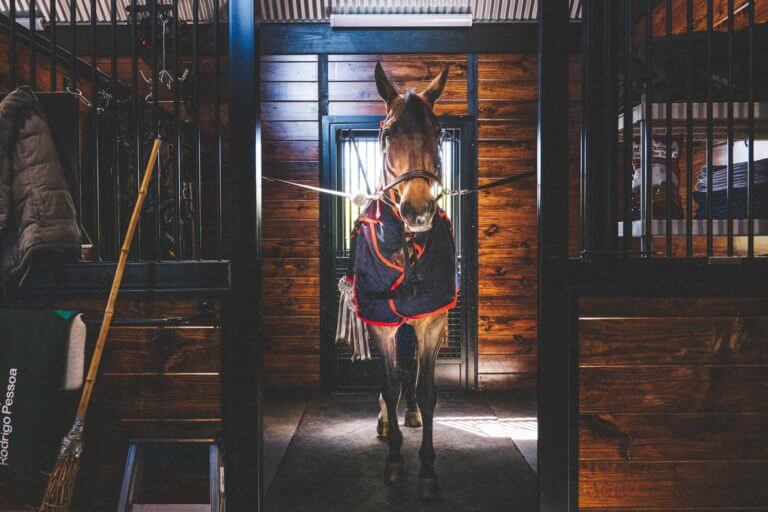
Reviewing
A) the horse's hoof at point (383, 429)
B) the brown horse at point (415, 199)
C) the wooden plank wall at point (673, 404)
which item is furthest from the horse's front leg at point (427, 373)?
the wooden plank wall at point (673, 404)

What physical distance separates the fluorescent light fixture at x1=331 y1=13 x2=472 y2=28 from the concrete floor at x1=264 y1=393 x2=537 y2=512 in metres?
3.37

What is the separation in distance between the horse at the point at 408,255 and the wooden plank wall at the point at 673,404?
2.76 feet

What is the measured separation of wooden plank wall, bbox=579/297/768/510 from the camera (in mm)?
1824

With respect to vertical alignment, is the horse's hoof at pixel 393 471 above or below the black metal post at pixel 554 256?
below

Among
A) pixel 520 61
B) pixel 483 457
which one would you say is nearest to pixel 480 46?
pixel 520 61

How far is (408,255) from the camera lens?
2.41 meters

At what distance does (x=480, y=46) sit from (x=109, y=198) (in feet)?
11.1

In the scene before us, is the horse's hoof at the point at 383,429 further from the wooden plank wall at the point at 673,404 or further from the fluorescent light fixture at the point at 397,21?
the fluorescent light fixture at the point at 397,21

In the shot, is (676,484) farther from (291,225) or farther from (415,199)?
(291,225)

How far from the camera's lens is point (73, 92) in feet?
6.39

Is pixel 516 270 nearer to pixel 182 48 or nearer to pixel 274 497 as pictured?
pixel 274 497

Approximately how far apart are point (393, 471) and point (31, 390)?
1770 millimetres

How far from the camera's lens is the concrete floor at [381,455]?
238cm

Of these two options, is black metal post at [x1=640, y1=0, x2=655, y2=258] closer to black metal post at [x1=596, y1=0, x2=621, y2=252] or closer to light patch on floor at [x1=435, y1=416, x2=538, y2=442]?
black metal post at [x1=596, y1=0, x2=621, y2=252]
